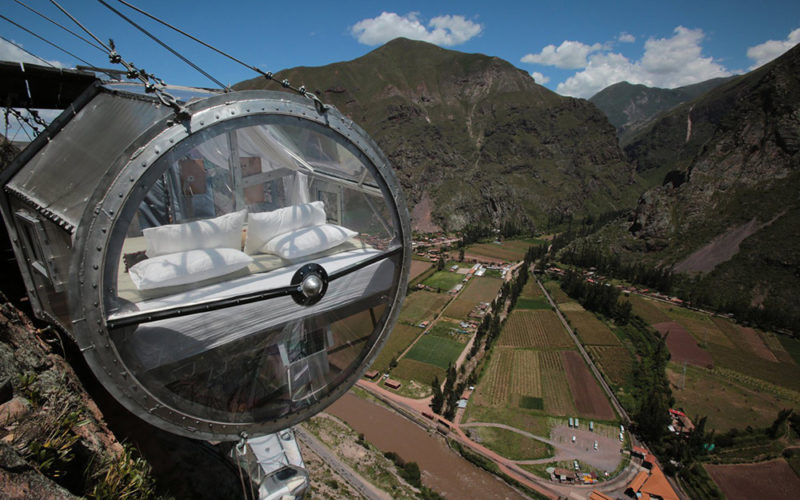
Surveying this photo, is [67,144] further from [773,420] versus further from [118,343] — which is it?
[773,420]

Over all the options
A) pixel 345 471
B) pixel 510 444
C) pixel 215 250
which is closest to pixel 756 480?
pixel 510 444

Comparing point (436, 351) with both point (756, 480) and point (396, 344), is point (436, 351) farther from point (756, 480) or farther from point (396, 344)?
point (756, 480)

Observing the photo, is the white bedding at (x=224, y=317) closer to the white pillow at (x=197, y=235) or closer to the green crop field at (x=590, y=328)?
the white pillow at (x=197, y=235)

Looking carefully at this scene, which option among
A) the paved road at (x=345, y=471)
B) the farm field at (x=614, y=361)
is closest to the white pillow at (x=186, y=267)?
the paved road at (x=345, y=471)

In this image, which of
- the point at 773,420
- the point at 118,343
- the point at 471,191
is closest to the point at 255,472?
the point at 118,343

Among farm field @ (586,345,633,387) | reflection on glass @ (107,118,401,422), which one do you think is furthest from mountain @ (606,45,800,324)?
reflection on glass @ (107,118,401,422)

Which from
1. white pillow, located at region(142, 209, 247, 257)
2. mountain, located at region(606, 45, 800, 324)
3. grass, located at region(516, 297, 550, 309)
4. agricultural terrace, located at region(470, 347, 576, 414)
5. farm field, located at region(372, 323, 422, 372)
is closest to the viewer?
white pillow, located at region(142, 209, 247, 257)

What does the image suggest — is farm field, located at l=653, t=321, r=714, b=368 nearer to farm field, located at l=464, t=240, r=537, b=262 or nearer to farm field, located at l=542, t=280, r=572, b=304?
farm field, located at l=542, t=280, r=572, b=304
